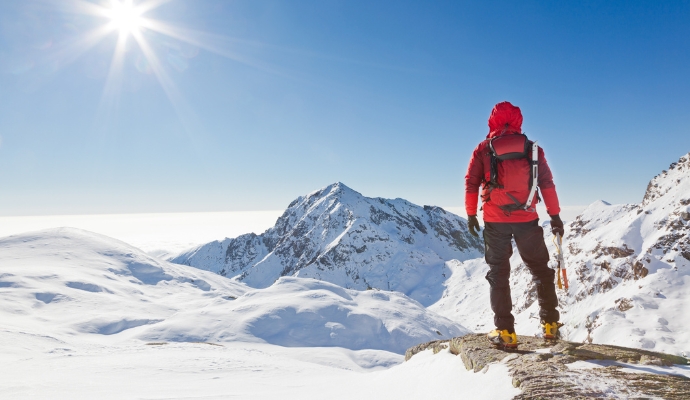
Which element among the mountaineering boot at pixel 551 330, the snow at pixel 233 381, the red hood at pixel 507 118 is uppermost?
the red hood at pixel 507 118

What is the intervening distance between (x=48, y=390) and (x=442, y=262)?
7167 inches

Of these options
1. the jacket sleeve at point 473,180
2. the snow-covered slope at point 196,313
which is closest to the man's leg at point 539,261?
the jacket sleeve at point 473,180

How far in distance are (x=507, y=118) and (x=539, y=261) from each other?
2.23m

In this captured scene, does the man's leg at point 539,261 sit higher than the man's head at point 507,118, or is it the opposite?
the man's head at point 507,118

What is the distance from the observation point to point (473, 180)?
207 inches

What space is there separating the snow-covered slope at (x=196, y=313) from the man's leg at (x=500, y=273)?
29.9 m

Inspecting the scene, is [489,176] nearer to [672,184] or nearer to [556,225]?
[556,225]

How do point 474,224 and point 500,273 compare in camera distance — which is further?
point 474,224

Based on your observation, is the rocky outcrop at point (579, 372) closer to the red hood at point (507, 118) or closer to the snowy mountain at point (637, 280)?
the red hood at point (507, 118)

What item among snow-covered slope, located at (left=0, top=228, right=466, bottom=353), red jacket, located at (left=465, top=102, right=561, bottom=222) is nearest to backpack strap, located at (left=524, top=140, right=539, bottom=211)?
red jacket, located at (left=465, top=102, right=561, bottom=222)

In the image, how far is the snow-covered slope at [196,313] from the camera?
3900 centimetres

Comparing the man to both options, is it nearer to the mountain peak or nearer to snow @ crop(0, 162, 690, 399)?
snow @ crop(0, 162, 690, 399)

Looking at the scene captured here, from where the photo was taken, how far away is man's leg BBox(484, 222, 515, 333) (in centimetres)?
526

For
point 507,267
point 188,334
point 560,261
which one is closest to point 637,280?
point 188,334
